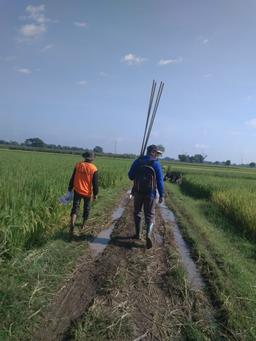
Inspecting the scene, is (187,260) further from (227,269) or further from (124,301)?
(124,301)

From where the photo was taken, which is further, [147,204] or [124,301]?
[147,204]

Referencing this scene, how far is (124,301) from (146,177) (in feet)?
11.2

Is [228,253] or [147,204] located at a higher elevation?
[147,204]

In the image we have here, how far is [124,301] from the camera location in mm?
4789

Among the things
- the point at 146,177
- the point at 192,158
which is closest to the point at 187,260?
the point at 146,177

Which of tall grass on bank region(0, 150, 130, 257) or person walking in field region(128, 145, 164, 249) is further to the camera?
person walking in field region(128, 145, 164, 249)

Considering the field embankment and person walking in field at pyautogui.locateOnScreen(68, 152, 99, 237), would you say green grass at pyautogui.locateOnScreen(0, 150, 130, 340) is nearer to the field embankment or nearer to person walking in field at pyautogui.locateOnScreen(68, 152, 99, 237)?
person walking in field at pyautogui.locateOnScreen(68, 152, 99, 237)

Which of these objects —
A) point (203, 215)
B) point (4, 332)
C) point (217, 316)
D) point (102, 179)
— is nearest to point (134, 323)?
point (217, 316)

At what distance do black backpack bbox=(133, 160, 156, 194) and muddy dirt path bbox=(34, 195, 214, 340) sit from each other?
1.42m

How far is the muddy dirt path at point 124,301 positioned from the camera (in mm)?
4047

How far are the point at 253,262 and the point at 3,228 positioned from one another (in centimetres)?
499

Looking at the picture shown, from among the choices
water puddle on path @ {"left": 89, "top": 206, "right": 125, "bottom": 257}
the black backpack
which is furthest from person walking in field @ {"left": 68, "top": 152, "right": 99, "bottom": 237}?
the black backpack

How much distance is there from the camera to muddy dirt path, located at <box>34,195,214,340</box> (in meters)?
4.05

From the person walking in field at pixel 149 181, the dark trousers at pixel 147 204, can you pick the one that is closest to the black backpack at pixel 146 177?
the person walking in field at pixel 149 181
